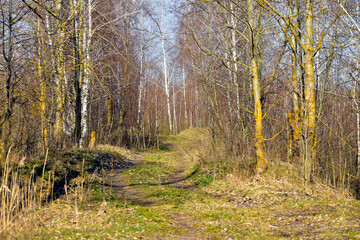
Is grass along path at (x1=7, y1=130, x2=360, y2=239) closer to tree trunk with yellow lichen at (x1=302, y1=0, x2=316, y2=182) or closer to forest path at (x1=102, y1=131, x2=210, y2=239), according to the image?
forest path at (x1=102, y1=131, x2=210, y2=239)

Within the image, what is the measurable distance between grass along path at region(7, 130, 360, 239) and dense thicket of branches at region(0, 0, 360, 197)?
844mm

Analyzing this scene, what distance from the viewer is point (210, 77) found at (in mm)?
13805

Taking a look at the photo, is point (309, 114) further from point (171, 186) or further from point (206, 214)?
point (171, 186)

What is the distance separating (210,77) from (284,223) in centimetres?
871

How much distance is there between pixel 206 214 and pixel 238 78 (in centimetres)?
771

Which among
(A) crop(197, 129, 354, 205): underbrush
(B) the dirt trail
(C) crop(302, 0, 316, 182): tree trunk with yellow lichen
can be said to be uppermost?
(C) crop(302, 0, 316, 182): tree trunk with yellow lichen

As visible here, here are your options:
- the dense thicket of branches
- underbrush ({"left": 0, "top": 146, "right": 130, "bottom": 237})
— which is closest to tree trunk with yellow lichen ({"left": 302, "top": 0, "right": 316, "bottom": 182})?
the dense thicket of branches

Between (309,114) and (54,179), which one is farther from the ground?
(309,114)

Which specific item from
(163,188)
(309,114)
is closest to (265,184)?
(309,114)

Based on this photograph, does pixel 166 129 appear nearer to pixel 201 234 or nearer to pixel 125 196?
pixel 125 196

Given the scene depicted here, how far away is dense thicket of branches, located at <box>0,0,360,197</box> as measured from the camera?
775 cm

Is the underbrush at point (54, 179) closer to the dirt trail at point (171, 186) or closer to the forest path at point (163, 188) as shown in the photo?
the dirt trail at point (171, 186)

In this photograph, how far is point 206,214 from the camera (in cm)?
670

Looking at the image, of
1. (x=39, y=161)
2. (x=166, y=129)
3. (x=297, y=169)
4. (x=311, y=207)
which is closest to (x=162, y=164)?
(x=39, y=161)
